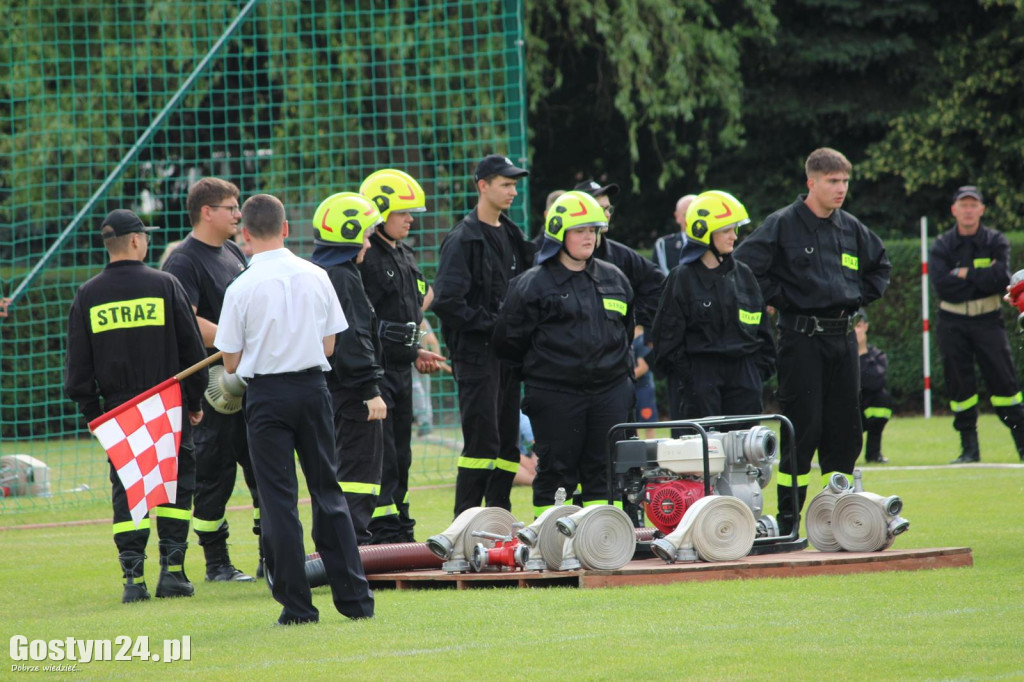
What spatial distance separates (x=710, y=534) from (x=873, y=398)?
7.06m

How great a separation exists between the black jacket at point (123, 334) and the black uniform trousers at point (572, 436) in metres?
2.06

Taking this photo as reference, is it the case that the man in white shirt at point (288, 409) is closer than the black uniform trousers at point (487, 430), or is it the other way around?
the man in white shirt at point (288, 409)

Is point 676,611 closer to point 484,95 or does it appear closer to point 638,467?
point 638,467

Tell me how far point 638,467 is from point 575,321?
962 mm

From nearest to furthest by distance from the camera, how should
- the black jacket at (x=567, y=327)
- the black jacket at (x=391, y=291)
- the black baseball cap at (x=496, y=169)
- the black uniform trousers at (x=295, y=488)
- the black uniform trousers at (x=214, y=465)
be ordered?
the black uniform trousers at (x=295, y=488) → the black jacket at (x=567, y=327) → the black uniform trousers at (x=214, y=465) → the black jacket at (x=391, y=291) → the black baseball cap at (x=496, y=169)

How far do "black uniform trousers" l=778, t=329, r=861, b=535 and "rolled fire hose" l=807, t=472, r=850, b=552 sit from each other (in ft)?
2.85

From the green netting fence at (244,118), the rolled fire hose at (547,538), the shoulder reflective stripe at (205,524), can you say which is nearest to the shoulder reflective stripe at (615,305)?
the rolled fire hose at (547,538)

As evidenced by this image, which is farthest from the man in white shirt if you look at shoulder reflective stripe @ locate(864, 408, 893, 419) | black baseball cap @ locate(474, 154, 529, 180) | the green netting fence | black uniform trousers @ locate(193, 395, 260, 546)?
the green netting fence

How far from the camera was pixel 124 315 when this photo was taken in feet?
28.1

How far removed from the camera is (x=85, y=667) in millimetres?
6227

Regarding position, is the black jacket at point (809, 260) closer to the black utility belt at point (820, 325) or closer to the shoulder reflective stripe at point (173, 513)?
the black utility belt at point (820, 325)

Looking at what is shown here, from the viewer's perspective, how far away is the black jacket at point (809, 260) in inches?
380

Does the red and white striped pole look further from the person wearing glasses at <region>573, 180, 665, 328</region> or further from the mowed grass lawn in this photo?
the mowed grass lawn

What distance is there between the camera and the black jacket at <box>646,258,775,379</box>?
9.41m
